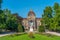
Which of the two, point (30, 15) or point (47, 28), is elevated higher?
point (30, 15)

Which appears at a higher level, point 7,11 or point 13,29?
point 7,11

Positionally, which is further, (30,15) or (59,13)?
(30,15)

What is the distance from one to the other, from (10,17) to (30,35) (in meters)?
28.6

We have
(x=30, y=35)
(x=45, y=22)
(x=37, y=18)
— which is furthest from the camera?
(x=37, y=18)

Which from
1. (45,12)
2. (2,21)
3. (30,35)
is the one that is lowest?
(30,35)

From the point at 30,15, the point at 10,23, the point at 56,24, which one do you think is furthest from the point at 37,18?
the point at 56,24

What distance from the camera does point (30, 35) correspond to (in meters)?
24.5

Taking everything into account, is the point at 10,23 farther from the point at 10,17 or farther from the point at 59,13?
the point at 59,13

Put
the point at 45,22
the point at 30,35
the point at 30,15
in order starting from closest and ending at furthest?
1. the point at 30,35
2. the point at 45,22
3. the point at 30,15

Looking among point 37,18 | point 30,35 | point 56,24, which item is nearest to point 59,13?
point 56,24

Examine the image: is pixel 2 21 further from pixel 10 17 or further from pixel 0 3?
pixel 10 17

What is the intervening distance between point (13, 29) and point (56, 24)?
17.9 metres

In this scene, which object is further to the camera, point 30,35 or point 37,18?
point 37,18

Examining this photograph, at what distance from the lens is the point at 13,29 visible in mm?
53344
